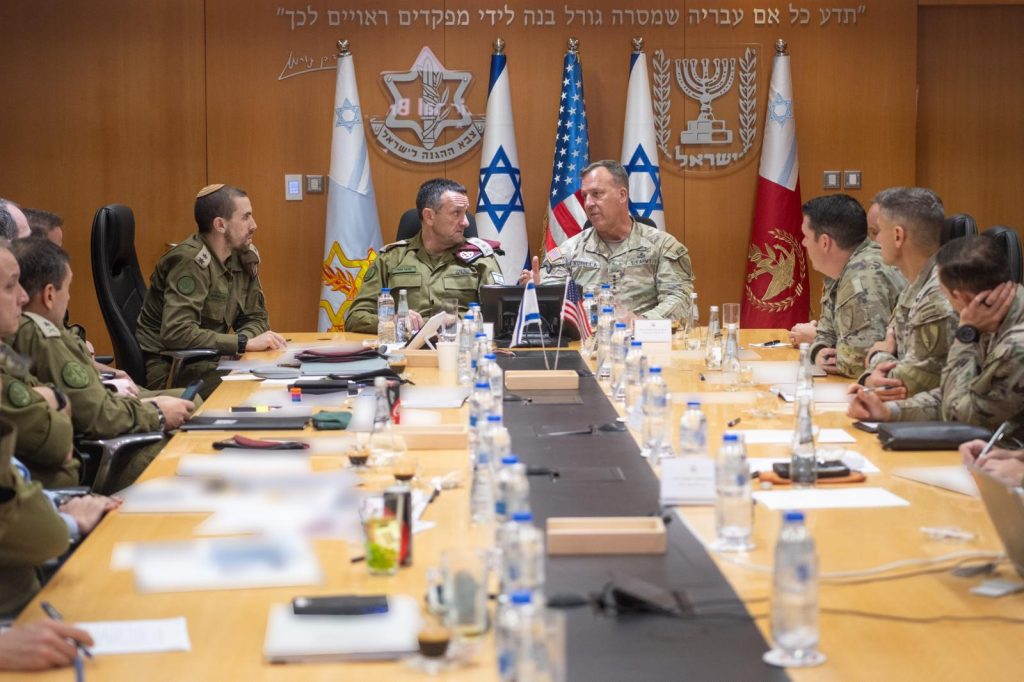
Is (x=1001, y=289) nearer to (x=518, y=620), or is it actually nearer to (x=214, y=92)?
(x=518, y=620)

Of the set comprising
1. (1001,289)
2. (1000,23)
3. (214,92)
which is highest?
(1000,23)

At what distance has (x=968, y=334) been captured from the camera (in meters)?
3.25

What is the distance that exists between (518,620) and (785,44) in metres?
6.62

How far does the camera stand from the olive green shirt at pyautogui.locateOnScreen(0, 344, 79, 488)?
296 centimetres

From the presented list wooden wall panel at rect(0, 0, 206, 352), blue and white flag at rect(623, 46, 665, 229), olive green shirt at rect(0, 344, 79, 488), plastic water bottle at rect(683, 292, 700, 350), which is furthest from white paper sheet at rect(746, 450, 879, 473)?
wooden wall panel at rect(0, 0, 206, 352)

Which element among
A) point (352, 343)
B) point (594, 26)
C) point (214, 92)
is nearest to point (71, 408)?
point (352, 343)

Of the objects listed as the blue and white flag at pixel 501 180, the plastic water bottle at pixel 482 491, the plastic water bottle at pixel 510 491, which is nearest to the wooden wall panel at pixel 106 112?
the blue and white flag at pixel 501 180

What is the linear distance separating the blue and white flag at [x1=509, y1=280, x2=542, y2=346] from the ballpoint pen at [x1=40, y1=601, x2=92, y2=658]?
3.12 m

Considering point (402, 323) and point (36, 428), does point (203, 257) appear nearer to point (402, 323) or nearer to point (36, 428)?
point (402, 323)

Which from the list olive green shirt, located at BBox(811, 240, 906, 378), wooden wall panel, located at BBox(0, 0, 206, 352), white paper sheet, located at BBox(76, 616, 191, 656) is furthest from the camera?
wooden wall panel, located at BBox(0, 0, 206, 352)

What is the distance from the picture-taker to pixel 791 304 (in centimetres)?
748

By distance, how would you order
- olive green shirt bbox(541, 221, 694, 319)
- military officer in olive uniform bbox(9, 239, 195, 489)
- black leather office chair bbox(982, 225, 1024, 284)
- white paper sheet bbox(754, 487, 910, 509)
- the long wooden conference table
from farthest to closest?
olive green shirt bbox(541, 221, 694, 319) < black leather office chair bbox(982, 225, 1024, 284) < military officer in olive uniform bbox(9, 239, 195, 489) < white paper sheet bbox(754, 487, 910, 509) < the long wooden conference table

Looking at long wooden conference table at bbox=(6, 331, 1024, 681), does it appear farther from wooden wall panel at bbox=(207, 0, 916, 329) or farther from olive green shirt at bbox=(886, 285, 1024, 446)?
wooden wall panel at bbox=(207, 0, 916, 329)

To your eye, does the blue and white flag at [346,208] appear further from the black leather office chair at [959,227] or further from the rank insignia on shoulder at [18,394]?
the rank insignia on shoulder at [18,394]
